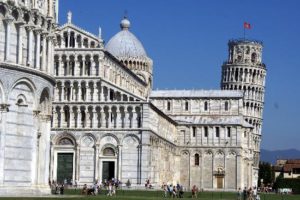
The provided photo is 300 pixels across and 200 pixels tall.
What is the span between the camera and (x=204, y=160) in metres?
118

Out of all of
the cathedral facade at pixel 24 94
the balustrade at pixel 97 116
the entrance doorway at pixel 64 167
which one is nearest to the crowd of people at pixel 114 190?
the entrance doorway at pixel 64 167

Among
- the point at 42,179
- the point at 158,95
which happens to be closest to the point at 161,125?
the point at 158,95

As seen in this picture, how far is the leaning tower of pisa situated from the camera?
13612cm

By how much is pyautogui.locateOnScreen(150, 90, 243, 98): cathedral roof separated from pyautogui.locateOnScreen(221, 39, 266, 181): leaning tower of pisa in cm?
1082

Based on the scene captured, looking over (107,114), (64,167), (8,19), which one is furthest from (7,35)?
(64,167)

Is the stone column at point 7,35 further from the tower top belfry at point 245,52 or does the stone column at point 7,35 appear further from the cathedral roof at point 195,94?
the tower top belfry at point 245,52

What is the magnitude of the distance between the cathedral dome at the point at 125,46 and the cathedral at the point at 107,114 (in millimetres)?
163

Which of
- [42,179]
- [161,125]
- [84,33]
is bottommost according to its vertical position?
[42,179]

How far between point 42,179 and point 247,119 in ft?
280

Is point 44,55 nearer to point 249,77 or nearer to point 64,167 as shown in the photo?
point 64,167

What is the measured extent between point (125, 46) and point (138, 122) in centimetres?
3424

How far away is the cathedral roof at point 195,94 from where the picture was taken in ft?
406

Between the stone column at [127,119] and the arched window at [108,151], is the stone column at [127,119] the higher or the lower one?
the higher one

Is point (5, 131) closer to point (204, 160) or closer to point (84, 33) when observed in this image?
point (84, 33)
